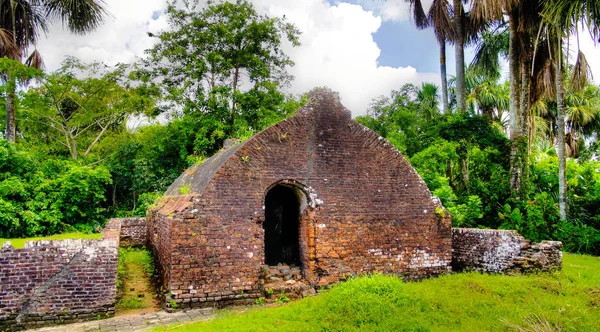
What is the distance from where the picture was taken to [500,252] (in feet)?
29.0

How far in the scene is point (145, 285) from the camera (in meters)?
8.85

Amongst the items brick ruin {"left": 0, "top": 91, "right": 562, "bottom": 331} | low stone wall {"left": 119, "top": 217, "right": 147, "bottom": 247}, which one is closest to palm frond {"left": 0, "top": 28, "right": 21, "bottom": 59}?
low stone wall {"left": 119, "top": 217, "right": 147, "bottom": 247}

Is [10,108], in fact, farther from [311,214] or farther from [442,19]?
[442,19]

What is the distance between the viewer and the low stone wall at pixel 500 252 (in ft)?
27.8

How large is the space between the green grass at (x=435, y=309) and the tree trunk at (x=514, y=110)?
280 inches

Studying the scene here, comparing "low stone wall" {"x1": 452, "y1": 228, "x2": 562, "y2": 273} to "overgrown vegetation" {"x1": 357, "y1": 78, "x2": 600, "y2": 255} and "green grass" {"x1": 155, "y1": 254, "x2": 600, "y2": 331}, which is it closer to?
"green grass" {"x1": 155, "y1": 254, "x2": 600, "y2": 331}

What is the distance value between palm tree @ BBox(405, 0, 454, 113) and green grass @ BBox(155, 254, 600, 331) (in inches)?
450

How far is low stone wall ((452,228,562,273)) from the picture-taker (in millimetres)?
8484

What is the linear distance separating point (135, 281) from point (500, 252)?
834 centimetres

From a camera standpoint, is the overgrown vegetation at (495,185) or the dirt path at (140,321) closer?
the dirt path at (140,321)

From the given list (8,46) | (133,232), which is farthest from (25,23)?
(133,232)

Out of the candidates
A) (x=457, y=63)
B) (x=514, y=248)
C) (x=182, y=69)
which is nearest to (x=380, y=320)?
(x=514, y=248)

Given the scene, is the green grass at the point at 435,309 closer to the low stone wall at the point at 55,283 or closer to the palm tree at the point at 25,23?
the low stone wall at the point at 55,283

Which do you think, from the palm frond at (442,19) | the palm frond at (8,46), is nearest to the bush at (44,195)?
the palm frond at (8,46)
